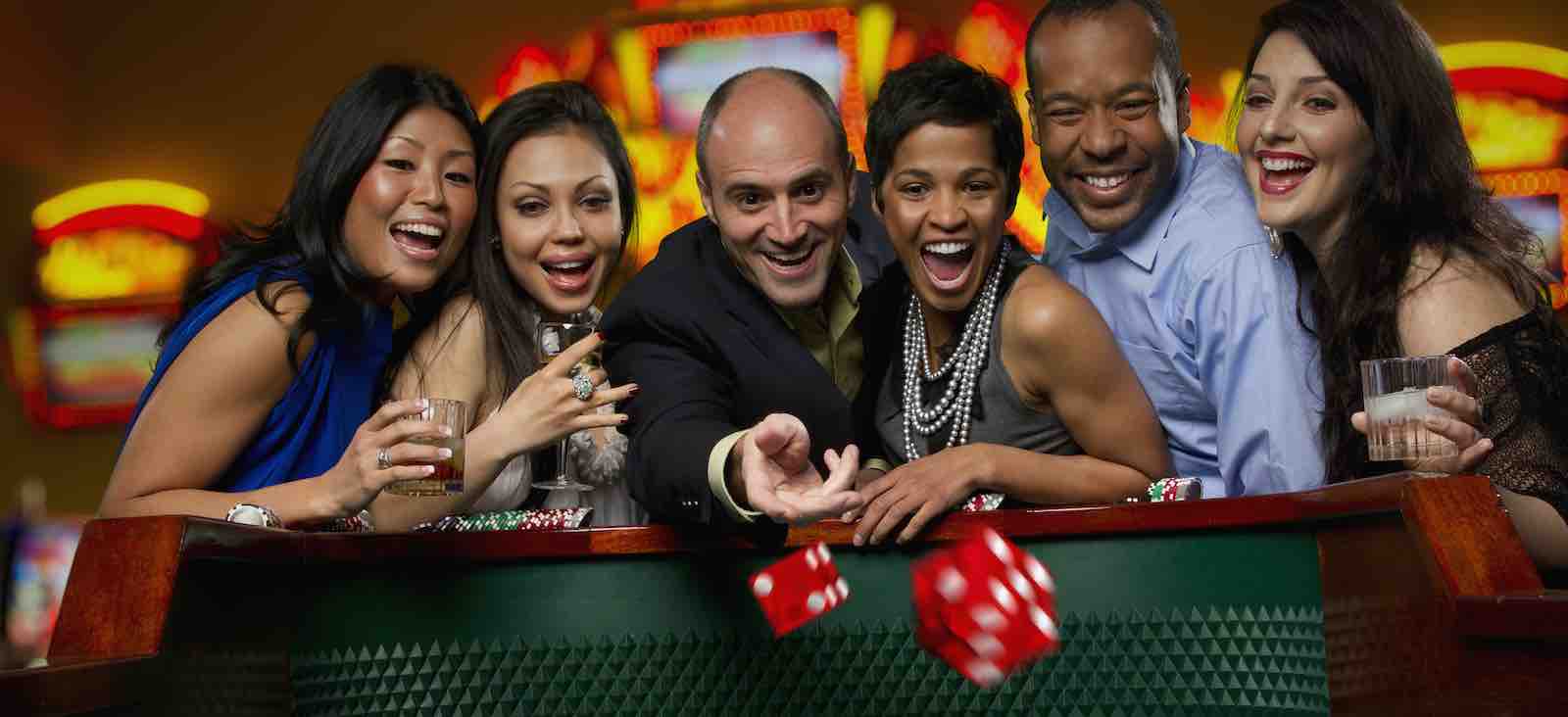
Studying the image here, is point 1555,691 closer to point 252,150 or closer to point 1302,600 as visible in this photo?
point 1302,600

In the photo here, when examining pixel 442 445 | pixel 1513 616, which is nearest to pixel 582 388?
pixel 442 445

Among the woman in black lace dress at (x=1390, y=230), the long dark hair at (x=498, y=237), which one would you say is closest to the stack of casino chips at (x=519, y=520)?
the long dark hair at (x=498, y=237)

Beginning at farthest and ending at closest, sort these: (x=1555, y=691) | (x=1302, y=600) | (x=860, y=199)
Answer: (x=860, y=199), (x=1302, y=600), (x=1555, y=691)

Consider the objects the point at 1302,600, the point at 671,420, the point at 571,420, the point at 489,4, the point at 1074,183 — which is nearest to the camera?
the point at 1302,600

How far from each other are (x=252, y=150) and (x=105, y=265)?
2.27 ft

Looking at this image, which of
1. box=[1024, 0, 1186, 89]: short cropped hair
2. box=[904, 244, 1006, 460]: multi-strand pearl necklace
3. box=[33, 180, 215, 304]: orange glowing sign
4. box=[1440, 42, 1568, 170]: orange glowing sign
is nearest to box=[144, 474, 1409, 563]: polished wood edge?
box=[904, 244, 1006, 460]: multi-strand pearl necklace

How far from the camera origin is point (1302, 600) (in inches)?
81.7

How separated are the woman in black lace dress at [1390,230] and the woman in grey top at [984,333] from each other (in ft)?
1.17

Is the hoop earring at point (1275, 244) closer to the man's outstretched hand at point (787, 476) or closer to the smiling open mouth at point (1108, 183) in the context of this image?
the smiling open mouth at point (1108, 183)

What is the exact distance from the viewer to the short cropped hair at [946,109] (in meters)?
2.60

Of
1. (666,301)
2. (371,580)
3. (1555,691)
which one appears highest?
(666,301)

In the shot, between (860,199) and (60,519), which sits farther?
(60,519)

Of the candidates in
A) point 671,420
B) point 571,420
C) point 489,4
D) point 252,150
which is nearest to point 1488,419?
point 671,420

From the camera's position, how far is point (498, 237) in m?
3.13
